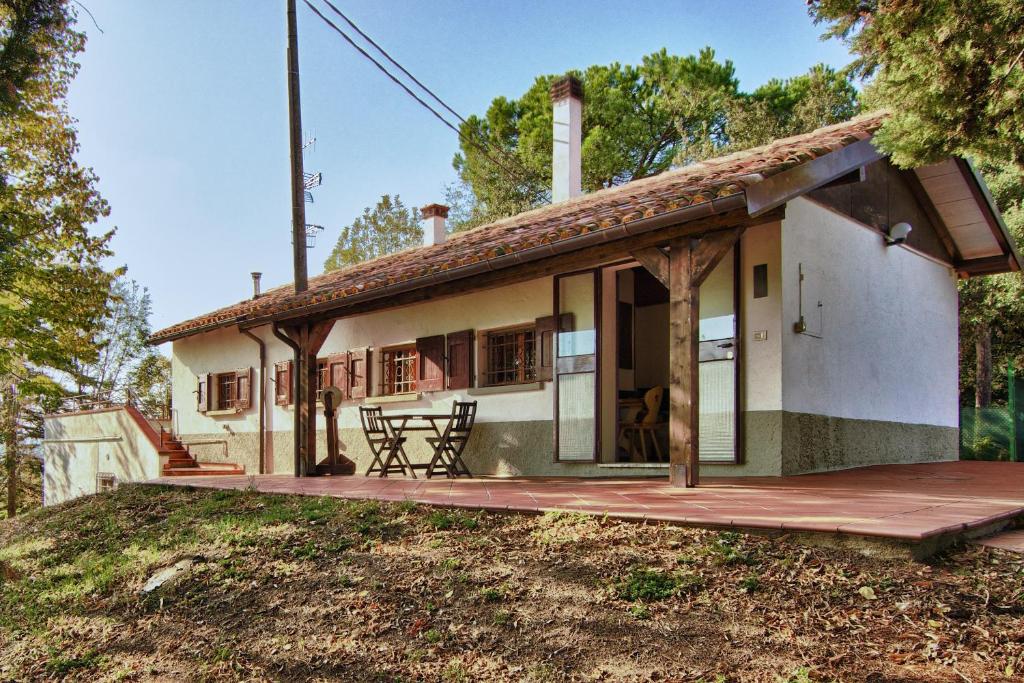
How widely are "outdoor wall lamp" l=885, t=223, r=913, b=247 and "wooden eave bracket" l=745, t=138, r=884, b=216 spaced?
2.17 m

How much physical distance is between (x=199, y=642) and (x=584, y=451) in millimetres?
5038

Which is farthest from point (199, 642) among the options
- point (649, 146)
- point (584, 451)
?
point (649, 146)

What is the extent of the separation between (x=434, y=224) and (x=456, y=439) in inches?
246

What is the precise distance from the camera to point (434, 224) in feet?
48.4

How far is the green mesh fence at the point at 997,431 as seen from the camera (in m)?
13.6

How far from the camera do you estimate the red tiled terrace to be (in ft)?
14.7

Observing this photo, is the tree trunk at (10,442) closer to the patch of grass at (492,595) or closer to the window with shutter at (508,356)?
the window with shutter at (508,356)

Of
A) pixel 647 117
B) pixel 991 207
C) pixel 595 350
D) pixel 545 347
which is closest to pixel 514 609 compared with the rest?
pixel 595 350

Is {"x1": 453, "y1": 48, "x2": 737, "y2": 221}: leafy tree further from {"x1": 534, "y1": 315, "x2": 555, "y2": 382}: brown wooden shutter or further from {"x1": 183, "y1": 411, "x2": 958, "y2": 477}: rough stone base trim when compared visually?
{"x1": 534, "y1": 315, "x2": 555, "y2": 382}: brown wooden shutter

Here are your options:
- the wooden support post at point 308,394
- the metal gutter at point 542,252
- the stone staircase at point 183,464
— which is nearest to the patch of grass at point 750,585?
the metal gutter at point 542,252

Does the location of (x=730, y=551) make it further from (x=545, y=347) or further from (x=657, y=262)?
(x=545, y=347)

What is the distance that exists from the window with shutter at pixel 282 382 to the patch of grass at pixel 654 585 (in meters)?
10.3

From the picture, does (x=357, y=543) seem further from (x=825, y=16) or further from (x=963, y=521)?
(x=825, y=16)

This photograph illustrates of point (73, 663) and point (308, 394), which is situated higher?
point (308, 394)
